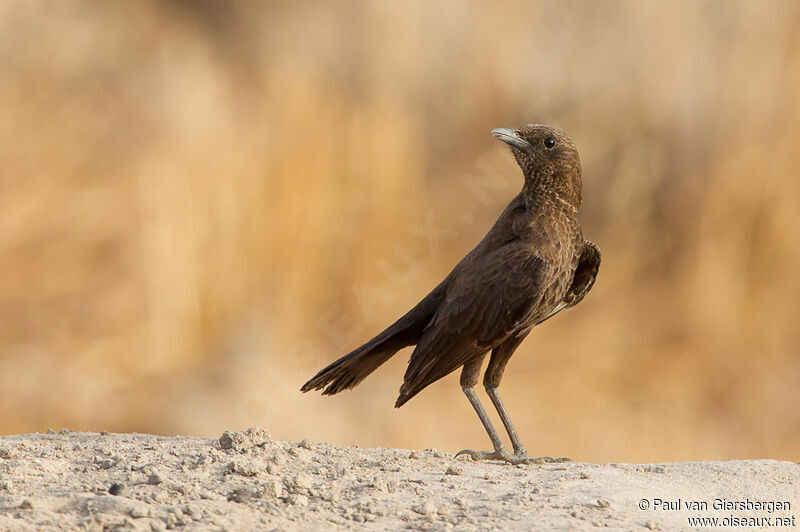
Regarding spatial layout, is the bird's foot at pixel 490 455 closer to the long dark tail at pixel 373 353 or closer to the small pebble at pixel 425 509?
the long dark tail at pixel 373 353

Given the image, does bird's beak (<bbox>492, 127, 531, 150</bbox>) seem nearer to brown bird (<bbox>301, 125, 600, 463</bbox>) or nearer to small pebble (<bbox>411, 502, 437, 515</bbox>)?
brown bird (<bbox>301, 125, 600, 463</bbox>)

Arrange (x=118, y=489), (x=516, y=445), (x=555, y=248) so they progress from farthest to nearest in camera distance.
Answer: (x=516, y=445) < (x=555, y=248) < (x=118, y=489)

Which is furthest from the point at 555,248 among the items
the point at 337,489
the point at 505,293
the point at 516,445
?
the point at 337,489

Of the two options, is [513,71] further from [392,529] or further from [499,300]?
[392,529]

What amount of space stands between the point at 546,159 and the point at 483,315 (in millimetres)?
992

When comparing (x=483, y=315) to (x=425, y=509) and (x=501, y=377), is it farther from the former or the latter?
(x=425, y=509)

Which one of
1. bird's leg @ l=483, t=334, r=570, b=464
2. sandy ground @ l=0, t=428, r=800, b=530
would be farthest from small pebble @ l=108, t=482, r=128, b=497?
bird's leg @ l=483, t=334, r=570, b=464

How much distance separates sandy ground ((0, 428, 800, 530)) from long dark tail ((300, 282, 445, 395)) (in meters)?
0.45

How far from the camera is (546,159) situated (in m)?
5.48

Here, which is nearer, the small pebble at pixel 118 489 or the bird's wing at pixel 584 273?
the small pebble at pixel 118 489

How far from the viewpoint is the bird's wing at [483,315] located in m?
5.12

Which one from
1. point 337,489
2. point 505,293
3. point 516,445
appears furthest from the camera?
point 516,445

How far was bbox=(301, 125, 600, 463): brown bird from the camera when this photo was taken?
16.9ft

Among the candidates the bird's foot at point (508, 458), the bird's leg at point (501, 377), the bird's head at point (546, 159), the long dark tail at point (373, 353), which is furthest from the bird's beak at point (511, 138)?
the bird's foot at point (508, 458)
